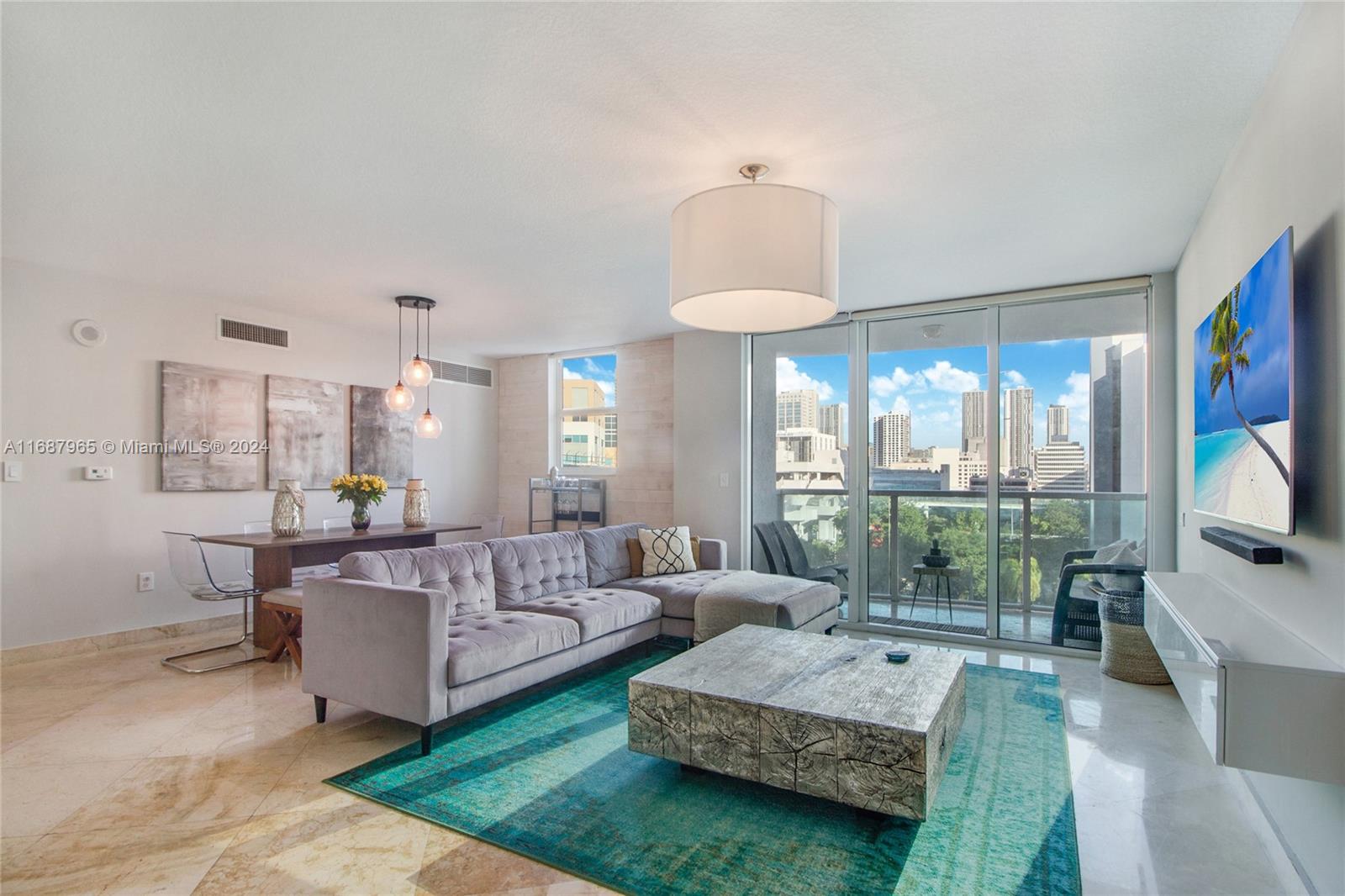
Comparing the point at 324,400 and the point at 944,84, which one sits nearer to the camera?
the point at 944,84

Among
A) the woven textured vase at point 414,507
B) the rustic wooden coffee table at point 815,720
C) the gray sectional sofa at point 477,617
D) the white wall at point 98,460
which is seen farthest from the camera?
the woven textured vase at point 414,507

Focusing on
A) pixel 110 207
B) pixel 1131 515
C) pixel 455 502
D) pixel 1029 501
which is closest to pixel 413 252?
pixel 110 207

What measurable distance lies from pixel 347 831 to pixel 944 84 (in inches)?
119

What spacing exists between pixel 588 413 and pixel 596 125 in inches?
188

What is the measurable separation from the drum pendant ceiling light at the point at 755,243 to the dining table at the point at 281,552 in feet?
9.89

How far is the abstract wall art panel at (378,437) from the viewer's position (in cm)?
609

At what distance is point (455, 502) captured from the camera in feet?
23.5

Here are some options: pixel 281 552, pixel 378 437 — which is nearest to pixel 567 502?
pixel 378 437

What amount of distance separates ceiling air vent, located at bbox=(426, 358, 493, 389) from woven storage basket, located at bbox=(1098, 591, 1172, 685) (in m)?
5.74

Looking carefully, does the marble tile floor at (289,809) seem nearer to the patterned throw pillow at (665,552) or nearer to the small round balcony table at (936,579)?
the small round balcony table at (936,579)

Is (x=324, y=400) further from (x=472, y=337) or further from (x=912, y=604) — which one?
(x=912, y=604)

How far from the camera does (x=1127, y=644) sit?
157 inches

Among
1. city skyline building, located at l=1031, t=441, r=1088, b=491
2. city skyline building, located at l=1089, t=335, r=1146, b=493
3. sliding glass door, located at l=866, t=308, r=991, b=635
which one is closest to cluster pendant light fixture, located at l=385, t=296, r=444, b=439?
sliding glass door, located at l=866, t=308, r=991, b=635

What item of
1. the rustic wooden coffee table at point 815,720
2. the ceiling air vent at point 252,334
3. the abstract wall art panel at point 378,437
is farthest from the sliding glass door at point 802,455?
the ceiling air vent at point 252,334
